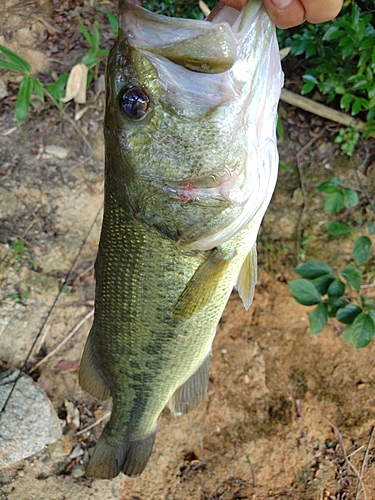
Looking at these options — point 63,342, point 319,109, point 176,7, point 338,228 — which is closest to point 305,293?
point 338,228

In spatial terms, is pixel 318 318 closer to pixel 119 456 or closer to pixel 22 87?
pixel 119 456

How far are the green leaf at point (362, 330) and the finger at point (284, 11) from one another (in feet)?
4.88

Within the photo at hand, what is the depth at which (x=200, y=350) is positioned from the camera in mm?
1896

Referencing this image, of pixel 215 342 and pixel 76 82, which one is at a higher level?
pixel 76 82

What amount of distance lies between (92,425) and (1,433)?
0.61 meters

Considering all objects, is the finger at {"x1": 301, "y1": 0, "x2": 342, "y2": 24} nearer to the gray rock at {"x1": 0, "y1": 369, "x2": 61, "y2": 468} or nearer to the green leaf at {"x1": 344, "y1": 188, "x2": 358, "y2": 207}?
the green leaf at {"x1": 344, "y1": 188, "x2": 358, "y2": 207}

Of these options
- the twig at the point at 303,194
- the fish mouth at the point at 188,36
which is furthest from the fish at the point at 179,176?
the twig at the point at 303,194

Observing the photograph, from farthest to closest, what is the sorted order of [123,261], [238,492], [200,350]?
[238,492]
[200,350]
[123,261]

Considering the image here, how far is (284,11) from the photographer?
4.01ft

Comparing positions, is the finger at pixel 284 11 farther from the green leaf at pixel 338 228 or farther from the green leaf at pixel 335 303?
the green leaf at pixel 335 303

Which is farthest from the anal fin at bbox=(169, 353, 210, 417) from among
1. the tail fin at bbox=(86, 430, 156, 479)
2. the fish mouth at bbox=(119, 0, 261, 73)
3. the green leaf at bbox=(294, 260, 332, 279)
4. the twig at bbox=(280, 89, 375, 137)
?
the twig at bbox=(280, 89, 375, 137)

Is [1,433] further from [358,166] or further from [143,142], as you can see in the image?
[358,166]

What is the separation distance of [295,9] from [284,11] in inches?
4.0

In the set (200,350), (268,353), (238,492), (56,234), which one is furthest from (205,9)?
(238,492)
